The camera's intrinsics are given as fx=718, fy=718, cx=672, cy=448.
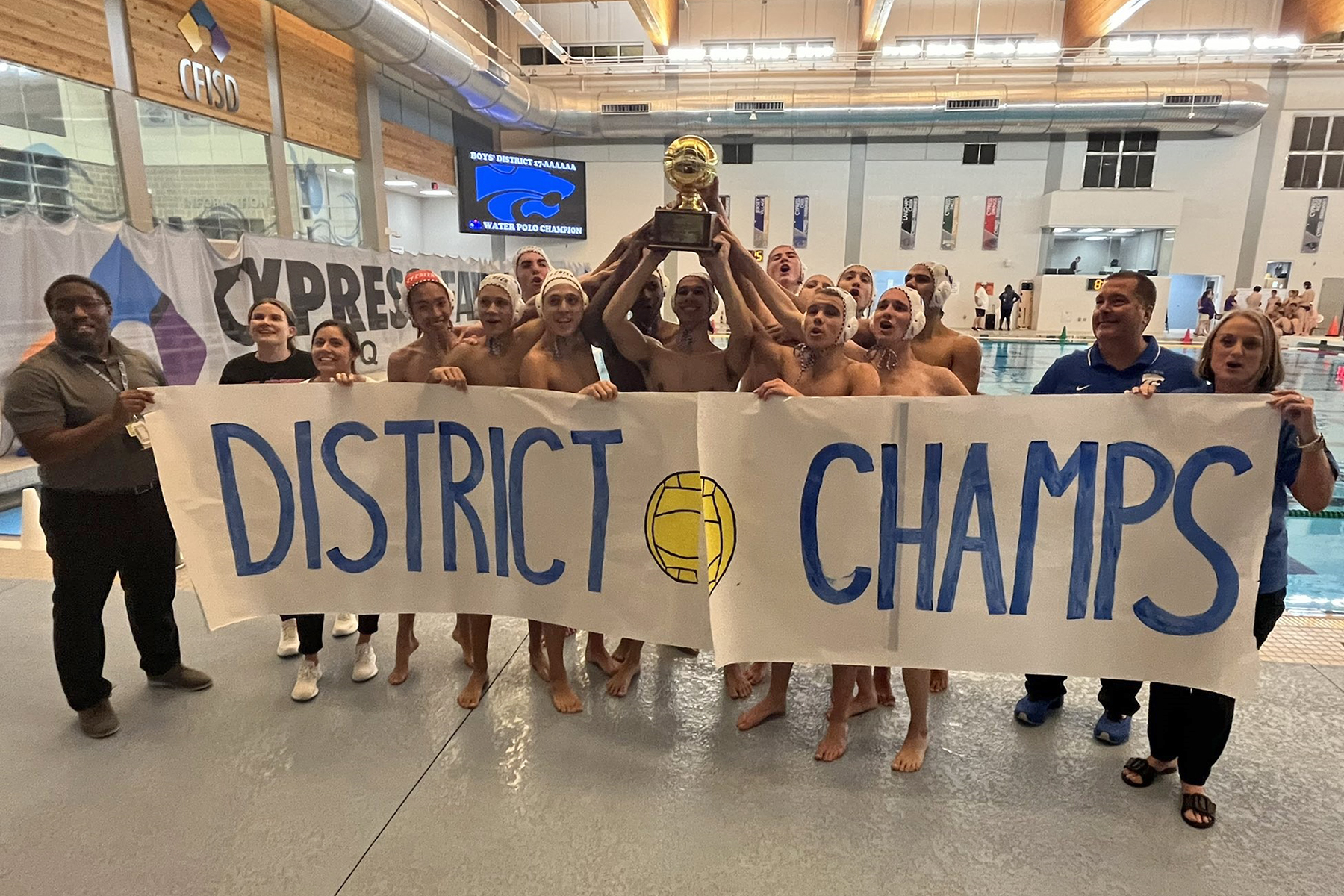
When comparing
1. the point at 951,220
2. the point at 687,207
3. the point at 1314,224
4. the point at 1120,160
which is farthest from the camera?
the point at 951,220

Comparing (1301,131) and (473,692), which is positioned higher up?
(1301,131)

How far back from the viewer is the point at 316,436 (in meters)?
2.72

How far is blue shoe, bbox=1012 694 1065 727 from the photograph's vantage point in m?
2.80

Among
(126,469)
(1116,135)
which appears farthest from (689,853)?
(1116,135)

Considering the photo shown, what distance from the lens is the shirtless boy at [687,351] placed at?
2.83 meters

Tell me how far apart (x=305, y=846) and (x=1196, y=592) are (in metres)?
2.85

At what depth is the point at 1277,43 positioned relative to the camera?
49.6 ft

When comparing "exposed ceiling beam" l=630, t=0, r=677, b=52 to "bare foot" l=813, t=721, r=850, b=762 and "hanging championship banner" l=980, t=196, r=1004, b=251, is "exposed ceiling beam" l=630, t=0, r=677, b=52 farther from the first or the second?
"bare foot" l=813, t=721, r=850, b=762

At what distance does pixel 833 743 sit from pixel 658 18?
54.4 feet

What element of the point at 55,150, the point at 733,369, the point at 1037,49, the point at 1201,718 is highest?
the point at 1037,49

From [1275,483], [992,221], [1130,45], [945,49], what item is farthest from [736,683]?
[1130,45]

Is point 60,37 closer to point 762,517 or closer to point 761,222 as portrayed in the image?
point 762,517

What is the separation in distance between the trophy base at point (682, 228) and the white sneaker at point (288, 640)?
2.35 meters

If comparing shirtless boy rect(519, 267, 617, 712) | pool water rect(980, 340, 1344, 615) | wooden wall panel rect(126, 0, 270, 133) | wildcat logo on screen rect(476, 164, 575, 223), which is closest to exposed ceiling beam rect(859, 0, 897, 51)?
pool water rect(980, 340, 1344, 615)
